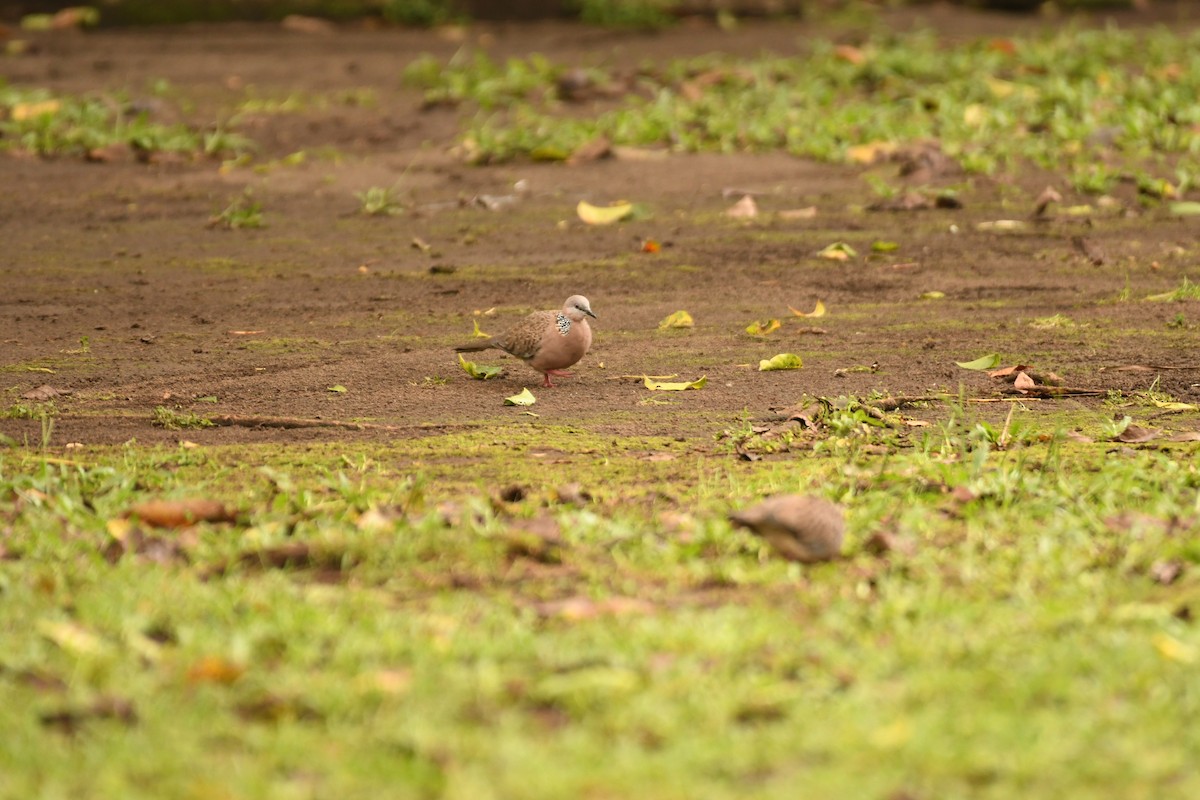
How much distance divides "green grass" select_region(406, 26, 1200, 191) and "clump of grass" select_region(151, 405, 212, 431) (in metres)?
4.98

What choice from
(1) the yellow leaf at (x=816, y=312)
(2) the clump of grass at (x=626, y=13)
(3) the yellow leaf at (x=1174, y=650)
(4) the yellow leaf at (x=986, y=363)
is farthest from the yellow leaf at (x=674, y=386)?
(2) the clump of grass at (x=626, y=13)

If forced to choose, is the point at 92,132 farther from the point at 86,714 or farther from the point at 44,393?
the point at 86,714

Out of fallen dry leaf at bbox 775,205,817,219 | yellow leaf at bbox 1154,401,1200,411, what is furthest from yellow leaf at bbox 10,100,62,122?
yellow leaf at bbox 1154,401,1200,411

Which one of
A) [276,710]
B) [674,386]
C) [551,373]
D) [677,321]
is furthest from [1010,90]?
[276,710]

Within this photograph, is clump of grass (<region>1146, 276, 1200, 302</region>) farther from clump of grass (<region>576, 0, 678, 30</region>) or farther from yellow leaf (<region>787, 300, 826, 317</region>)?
clump of grass (<region>576, 0, 678, 30</region>)

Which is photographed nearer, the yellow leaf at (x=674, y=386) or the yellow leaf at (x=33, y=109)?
the yellow leaf at (x=674, y=386)

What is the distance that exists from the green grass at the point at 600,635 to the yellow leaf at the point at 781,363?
4.71 ft

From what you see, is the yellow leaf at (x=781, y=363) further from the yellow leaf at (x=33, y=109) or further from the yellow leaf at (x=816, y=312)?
the yellow leaf at (x=33, y=109)

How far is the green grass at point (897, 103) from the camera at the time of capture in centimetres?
1013

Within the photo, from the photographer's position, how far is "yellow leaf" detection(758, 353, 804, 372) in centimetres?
628

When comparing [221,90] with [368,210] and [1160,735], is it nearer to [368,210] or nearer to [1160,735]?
[368,210]

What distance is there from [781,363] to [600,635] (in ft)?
10.0

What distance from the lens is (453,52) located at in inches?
561

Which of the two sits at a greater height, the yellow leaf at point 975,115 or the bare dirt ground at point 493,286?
the yellow leaf at point 975,115
